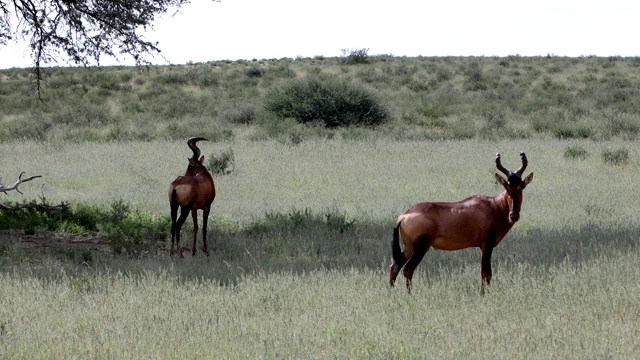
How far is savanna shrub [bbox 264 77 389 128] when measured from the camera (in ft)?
104

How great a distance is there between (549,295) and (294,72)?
49.8 meters

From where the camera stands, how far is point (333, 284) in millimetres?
8375

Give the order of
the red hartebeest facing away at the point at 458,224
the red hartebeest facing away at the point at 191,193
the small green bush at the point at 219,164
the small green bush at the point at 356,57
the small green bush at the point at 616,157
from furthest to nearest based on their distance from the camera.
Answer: the small green bush at the point at 356,57
the small green bush at the point at 616,157
the small green bush at the point at 219,164
the red hartebeest facing away at the point at 191,193
the red hartebeest facing away at the point at 458,224

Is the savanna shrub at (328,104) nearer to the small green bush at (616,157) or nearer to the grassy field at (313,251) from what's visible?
the grassy field at (313,251)

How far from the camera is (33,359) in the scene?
20.0 feet

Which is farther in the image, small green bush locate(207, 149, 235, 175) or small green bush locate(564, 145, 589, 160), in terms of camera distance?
small green bush locate(564, 145, 589, 160)

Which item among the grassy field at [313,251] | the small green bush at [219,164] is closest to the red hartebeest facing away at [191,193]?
the grassy field at [313,251]

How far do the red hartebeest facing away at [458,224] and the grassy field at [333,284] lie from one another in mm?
411

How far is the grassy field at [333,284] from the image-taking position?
634cm

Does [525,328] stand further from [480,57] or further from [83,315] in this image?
[480,57]

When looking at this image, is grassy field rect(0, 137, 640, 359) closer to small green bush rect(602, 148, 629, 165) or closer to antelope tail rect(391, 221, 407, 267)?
antelope tail rect(391, 221, 407, 267)

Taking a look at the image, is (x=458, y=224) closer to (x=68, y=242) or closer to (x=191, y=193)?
(x=191, y=193)

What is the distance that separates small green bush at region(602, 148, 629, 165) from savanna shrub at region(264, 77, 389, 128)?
40.5ft

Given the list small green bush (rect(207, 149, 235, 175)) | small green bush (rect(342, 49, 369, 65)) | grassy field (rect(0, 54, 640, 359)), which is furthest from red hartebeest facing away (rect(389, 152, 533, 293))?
small green bush (rect(342, 49, 369, 65))
